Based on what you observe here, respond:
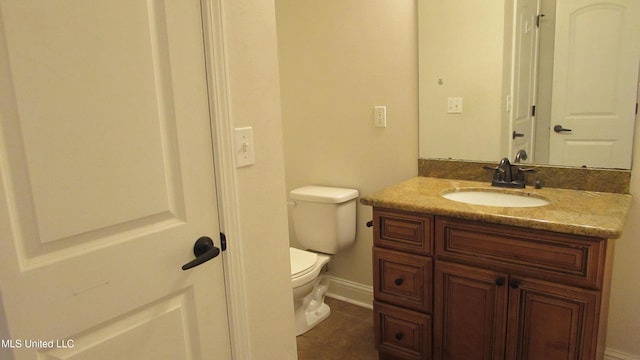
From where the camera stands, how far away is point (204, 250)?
3.74 ft

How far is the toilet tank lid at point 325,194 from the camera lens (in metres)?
2.41

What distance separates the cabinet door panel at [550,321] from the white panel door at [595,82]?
666mm

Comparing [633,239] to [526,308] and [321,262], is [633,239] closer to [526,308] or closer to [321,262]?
[526,308]

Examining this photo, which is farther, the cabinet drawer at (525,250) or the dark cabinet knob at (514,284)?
the dark cabinet knob at (514,284)

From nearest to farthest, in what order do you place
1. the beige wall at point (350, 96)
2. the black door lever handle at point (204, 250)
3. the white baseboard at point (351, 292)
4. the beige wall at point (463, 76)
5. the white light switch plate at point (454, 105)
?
the black door lever handle at point (204, 250) → the beige wall at point (463, 76) → the white light switch plate at point (454, 105) → the beige wall at point (350, 96) → the white baseboard at point (351, 292)

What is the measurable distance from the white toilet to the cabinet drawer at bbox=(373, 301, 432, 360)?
49 centimetres

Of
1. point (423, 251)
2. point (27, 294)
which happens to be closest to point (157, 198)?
point (27, 294)

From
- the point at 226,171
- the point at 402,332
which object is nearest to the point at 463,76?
the point at 402,332

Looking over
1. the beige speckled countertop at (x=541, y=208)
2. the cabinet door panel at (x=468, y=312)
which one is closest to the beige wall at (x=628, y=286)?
the beige speckled countertop at (x=541, y=208)

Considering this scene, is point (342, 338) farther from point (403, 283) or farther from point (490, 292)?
point (490, 292)

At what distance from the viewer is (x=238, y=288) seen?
49.3 inches

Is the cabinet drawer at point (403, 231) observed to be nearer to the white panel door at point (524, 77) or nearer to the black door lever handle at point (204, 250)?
the white panel door at point (524, 77)

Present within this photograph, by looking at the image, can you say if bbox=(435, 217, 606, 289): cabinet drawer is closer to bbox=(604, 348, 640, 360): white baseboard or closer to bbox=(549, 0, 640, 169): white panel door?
bbox=(549, 0, 640, 169): white panel door

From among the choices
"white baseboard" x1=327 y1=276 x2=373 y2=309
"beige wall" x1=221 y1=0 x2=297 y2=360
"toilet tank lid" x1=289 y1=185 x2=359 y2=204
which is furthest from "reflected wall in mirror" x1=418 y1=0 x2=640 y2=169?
"beige wall" x1=221 y1=0 x2=297 y2=360
